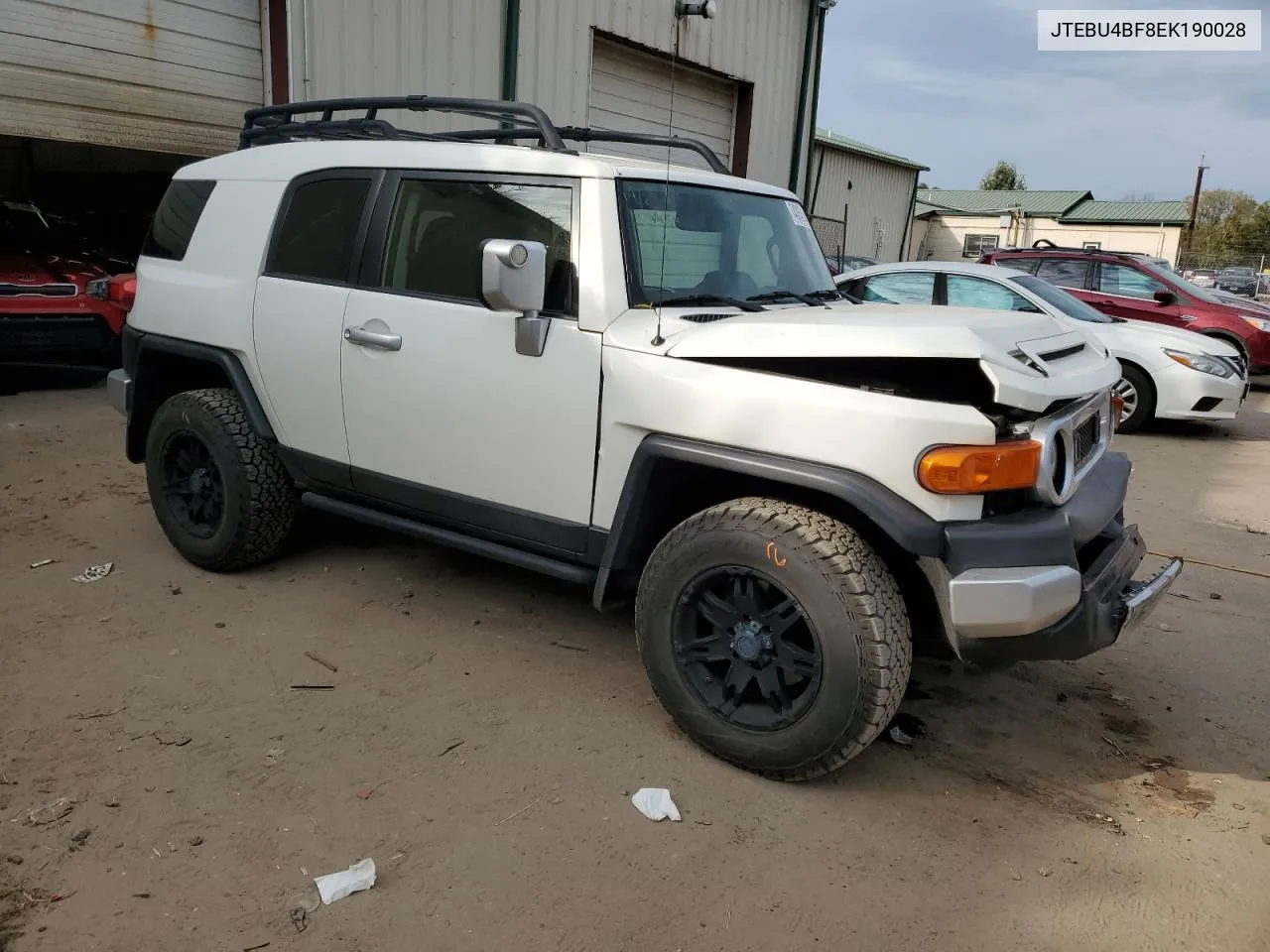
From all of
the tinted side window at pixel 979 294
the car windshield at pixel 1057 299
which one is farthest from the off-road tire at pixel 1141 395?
the tinted side window at pixel 979 294

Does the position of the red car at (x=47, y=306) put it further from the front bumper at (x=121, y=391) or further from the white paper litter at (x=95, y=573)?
the white paper litter at (x=95, y=573)

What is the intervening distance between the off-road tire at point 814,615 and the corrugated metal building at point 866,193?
21696 millimetres

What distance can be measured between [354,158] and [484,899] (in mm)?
2857

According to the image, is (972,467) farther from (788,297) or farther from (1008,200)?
(1008,200)

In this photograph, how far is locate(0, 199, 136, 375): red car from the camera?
26.6 feet

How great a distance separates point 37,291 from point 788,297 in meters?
7.30

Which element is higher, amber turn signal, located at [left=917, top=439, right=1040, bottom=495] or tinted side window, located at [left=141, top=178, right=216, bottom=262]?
tinted side window, located at [left=141, top=178, right=216, bottom=262]

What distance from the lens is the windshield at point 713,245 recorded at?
10.9 ft

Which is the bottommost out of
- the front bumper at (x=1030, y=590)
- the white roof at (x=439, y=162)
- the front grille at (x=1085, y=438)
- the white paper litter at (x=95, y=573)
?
the white paper litter at (x=95, y=573)

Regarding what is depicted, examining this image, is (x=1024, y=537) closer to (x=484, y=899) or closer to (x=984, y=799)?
(x=984, y=799)

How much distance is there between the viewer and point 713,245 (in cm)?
362

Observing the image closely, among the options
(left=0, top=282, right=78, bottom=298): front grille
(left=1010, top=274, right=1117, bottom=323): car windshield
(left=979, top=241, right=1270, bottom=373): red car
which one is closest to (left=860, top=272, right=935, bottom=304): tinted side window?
(left=1010, top=274, right=1117, bottom=323): car windshield

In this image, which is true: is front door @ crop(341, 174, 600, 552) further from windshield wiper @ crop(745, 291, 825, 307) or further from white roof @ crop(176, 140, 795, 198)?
windshield wiper @ crop(745, 291, 825, 307)

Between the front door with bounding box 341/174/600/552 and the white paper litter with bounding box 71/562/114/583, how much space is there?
1.46 m
